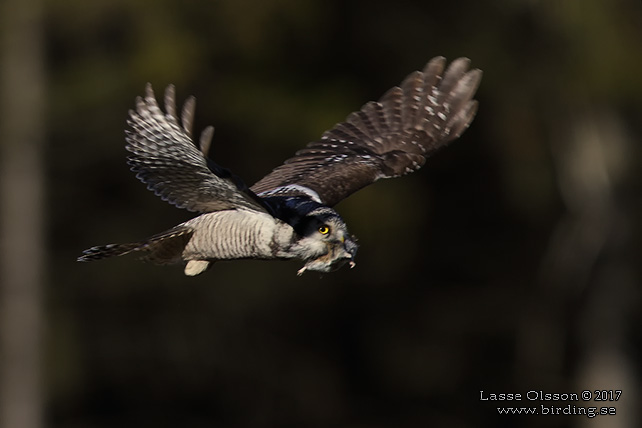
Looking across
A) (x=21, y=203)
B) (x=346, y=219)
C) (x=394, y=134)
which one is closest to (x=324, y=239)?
(x=394, y=134)

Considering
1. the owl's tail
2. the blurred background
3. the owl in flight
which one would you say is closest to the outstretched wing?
the owl in flight

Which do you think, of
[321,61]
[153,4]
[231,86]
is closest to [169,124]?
[153,4]

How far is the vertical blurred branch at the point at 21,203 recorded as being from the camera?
Answer: 46.2 feet

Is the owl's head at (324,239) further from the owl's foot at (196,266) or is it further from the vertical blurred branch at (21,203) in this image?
the vertical blurred branch at (21,203)

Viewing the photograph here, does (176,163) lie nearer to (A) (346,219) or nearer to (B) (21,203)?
(B) (21,203)

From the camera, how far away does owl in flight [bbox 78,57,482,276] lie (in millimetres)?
5562

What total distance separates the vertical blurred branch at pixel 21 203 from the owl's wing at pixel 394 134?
22.8 feet

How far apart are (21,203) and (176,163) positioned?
9.17 metres

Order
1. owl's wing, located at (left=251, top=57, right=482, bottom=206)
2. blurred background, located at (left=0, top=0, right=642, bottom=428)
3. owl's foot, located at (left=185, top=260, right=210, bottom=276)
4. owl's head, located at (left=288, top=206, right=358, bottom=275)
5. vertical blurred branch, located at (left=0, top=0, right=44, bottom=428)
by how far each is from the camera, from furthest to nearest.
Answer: blurred background, located at (left=0, top=0, right=642, bottom=428)
vertical blurred branch, located at (left=0, top=0, right=44, bottom=428)
owl's wing, located at (left=251, top=57, right=482, bottom=206)
owl's foot, located at (left=185, top=260, right=210, bottom=276)
owl's head, located at (left=288, top=206, right=358, bottom=275)

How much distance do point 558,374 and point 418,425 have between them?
2348 mm

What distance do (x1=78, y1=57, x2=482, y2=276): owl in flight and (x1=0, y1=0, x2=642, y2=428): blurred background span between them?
7.12m

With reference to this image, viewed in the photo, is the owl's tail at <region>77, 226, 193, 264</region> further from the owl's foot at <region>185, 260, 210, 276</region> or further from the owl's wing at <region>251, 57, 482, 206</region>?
the owl's wing at <region>251, 57, 482, 206</region>

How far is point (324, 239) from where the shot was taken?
5.68 m

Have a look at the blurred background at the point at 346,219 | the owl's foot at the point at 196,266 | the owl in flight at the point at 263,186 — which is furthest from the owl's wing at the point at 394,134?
the blurred background at the point at 346,219
